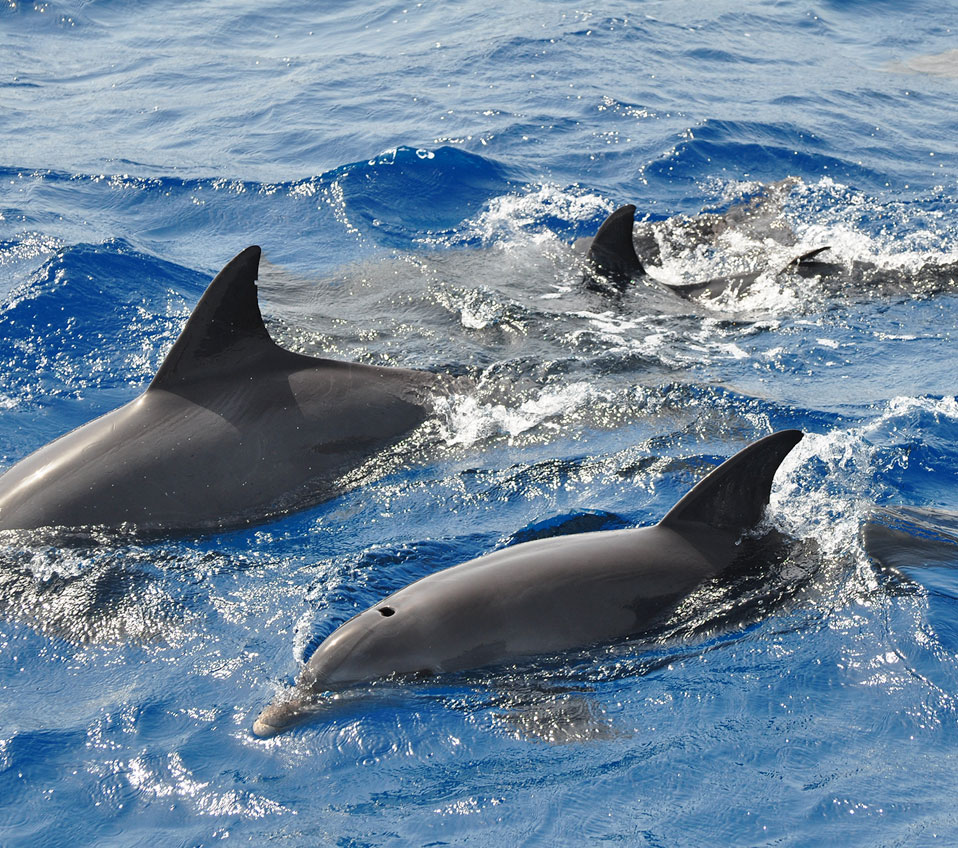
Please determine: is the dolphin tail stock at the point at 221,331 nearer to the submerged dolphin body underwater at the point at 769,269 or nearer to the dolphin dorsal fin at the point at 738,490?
the dolphin dorsal fin at the point at 738,490

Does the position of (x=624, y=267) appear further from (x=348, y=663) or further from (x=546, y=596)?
(x=348, y=663)

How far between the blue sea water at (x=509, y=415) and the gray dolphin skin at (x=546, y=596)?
15 centimetres

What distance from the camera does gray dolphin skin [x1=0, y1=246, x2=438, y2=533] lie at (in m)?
8.55

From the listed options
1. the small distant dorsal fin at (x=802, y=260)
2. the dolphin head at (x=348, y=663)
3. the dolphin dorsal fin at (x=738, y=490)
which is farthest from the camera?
the small distant dorsal fin at (x=802, y=260)

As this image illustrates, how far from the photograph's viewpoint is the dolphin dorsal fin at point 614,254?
43.2ft

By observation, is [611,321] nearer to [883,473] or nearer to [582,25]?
[883,473]

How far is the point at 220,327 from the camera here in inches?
351

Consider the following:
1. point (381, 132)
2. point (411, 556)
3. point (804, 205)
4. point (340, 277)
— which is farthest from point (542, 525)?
point (381, 132)

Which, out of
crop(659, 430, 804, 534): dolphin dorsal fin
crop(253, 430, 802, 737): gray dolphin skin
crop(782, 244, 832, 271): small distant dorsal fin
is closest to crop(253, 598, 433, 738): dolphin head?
crop(253, 430, 802, 737): gray dolphin skin

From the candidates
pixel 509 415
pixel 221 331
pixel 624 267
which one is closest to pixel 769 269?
pixel 624 267

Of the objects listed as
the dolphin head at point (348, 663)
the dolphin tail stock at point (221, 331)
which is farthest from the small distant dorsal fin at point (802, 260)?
the dolphin head at point (348, 663)

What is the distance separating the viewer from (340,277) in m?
14.0

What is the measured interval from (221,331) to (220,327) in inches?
1.5

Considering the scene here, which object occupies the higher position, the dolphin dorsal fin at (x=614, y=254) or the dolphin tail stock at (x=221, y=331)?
the dolphin tail stock at (x=221, y=331)
